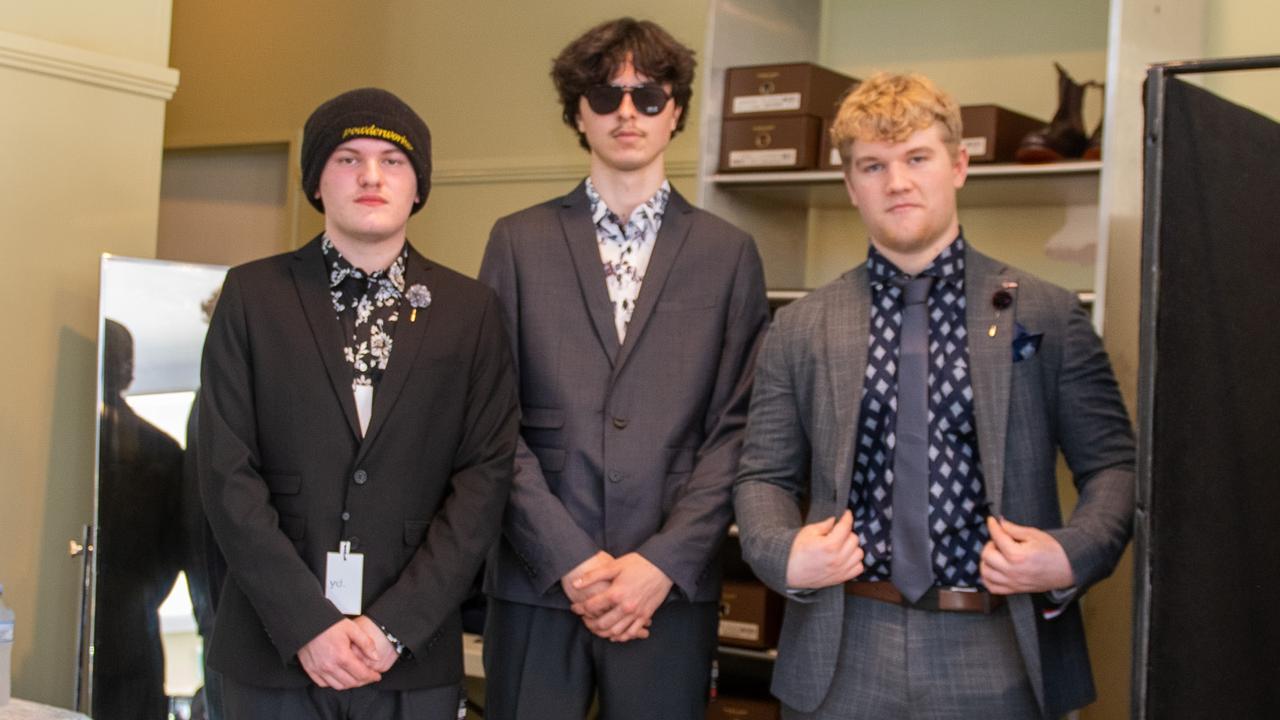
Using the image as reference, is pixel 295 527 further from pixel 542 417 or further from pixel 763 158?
pixel 763 158

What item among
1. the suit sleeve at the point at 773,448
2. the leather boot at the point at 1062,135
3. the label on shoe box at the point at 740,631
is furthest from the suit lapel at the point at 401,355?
the leather boot at the point at 1062,135

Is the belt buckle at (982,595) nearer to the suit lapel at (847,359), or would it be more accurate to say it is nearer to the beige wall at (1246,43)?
the suit lapel at (847,359)

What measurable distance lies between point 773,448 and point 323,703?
89 cm

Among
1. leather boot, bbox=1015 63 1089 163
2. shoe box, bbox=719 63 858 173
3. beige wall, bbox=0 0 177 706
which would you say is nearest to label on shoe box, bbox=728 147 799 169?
shoe box, bbox=719 63 858 173

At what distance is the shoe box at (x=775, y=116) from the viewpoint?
382 cm

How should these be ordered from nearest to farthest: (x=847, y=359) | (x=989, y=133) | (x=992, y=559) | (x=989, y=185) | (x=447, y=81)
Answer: (x=992, y=559)
(x=847, y=359)
(x=989, y=133)
(x=989, y=185)
(x=447, y=81)

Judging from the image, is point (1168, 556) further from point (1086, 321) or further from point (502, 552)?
point (502, 552)

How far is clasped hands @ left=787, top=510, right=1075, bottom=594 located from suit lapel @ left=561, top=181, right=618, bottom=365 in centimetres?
62

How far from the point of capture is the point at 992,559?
7.07ft

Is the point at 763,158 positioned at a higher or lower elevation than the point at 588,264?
higher

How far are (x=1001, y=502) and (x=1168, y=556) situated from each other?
1.85 feet

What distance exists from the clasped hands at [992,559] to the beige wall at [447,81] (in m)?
2.80

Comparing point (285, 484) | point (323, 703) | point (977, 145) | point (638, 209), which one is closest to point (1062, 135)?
point (977, 145)

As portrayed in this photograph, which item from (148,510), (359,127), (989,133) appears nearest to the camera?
(359,127)
